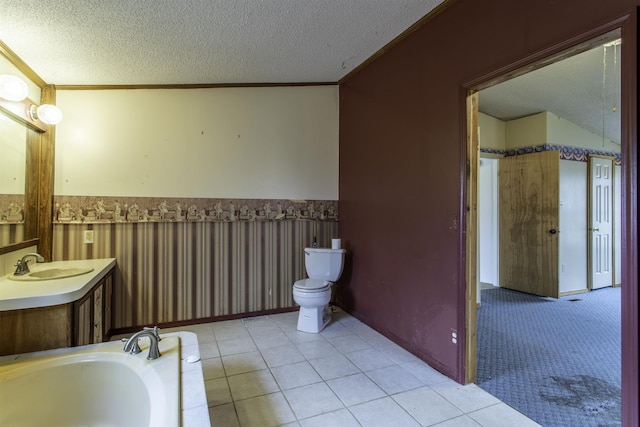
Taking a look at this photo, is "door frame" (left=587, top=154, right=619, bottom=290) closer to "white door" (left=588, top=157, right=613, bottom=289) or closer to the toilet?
"white door" (left=588, top=157, right=613, bottom=289)

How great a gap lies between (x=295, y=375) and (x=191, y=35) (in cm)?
252

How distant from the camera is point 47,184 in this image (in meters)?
2.77

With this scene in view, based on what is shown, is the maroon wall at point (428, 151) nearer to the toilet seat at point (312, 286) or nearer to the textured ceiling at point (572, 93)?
the toilet seat at point (312, 286)

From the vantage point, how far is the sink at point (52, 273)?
6.84 feet

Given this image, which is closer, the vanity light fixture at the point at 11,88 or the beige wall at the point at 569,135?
the vanity light fixture at the point at 11,88

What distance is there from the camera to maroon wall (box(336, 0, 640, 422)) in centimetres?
166

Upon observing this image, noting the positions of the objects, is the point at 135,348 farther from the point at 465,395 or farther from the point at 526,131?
the point at 526,131

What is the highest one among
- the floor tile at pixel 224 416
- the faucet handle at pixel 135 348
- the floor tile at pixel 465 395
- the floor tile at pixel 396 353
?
the faucet handle at pixel 135 348

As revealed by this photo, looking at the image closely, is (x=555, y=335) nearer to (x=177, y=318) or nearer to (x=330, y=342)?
(x=330, y=342)

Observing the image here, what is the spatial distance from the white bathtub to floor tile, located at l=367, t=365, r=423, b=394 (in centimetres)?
130

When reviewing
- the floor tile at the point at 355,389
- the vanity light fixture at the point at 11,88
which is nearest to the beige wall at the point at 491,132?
the floor tile at the point at 355,389

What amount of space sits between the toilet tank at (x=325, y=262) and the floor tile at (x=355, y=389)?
46.4 inches

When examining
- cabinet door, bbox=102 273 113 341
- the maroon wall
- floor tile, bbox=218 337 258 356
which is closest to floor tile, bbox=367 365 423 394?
the maroon wall

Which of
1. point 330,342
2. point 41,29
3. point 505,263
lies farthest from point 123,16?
point 505,263
